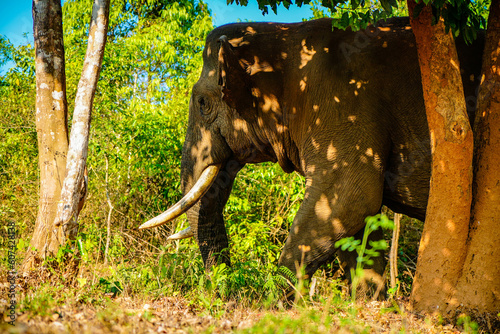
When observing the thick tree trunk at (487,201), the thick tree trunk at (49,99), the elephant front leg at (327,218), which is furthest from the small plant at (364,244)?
the thick tree trunk at (49,99)

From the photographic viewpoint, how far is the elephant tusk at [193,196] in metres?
5.75

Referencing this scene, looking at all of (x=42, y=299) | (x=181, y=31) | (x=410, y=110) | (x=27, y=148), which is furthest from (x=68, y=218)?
(x=181, y=31)

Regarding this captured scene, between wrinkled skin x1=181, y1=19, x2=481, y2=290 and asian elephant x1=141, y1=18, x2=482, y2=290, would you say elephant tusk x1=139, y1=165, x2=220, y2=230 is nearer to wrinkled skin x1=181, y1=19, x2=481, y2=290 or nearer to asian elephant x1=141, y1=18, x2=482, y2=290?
asian elephant x1=141, y1=18, x2=482, y2=290

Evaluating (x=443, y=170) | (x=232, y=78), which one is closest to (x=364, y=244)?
(x=443, y=170)

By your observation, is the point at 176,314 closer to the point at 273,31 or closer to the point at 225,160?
the point at 225,160

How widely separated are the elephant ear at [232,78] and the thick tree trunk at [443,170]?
1.96 meters

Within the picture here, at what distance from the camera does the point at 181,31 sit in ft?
55.7

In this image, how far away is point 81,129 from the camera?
5414mm

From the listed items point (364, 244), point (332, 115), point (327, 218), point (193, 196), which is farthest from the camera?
point (193, 196)

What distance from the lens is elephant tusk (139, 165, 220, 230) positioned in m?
5.75

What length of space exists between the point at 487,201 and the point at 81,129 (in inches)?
154

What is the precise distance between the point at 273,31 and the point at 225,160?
158 cm

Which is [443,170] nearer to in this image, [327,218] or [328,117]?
[327,218]

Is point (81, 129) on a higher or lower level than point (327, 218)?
higher
